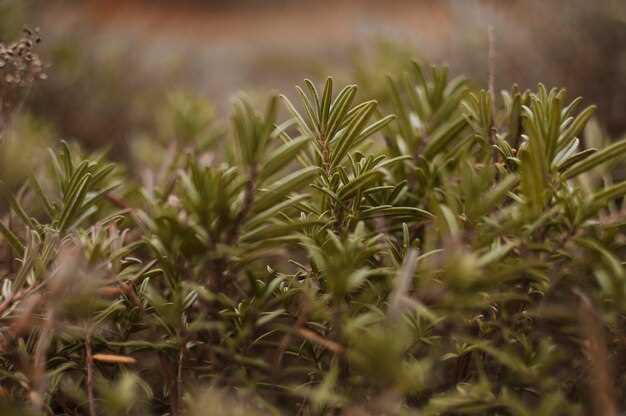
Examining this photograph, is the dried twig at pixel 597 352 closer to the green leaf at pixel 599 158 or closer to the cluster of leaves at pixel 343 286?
the cluster of leaves at pixel 343 286

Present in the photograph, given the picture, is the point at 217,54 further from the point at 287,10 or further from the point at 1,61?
the point at 1,61

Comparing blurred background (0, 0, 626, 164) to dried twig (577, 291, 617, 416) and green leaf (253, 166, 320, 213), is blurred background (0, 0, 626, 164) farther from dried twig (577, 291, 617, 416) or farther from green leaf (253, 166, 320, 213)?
dried twig (577, 291, 617, 416)

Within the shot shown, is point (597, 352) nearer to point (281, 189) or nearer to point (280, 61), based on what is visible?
point (281, 189)

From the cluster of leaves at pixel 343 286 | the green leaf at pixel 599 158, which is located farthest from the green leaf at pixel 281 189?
the green leaf at pixel 599 158

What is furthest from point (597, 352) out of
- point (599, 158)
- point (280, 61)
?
point (280, 61)

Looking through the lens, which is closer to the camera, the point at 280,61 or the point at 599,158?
the point at 599,158

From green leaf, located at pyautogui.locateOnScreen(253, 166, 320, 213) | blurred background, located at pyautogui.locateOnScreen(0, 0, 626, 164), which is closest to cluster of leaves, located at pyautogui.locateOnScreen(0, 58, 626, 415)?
green leaf, located at pyautogui.locateOnScreen(253, 166, 320, 213)
